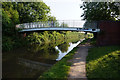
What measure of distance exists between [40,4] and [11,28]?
1055 centimetres

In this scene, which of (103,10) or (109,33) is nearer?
(109,33)

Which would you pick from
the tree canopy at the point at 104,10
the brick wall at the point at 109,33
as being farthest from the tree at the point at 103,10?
the brick wall at the point at 109,33

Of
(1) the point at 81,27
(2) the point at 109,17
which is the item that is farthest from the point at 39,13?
(2) the point at 109,17

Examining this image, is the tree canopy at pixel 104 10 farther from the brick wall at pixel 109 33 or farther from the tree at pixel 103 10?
the brick wall at pixel 109 33

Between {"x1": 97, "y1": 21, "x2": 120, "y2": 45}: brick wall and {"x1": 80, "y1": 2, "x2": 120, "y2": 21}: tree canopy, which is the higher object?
{"x1": 80, "y1": 2, "x2": 120, "y2": 21}: tree canopy

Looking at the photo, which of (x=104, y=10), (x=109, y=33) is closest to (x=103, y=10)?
(x=104, y=10)

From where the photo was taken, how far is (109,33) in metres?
11.8

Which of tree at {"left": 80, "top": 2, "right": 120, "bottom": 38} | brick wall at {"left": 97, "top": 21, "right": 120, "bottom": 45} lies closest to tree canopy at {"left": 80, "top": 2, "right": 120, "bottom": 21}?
tree at {"left": 80, "top": 2, "right": 120, "bottom": 38}

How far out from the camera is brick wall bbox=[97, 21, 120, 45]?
11.5 meters

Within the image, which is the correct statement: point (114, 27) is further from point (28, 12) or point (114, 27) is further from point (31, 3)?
point (31, 3)

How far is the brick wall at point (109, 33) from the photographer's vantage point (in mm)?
11505

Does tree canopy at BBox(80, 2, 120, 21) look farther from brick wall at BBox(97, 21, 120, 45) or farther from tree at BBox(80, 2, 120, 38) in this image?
brick wall at BBox(97, 21, 120, 45)

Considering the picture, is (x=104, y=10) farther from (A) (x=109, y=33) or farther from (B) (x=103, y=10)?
(A) (x=109, y=33)

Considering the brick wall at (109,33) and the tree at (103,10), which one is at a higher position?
the tree at (103,10)
